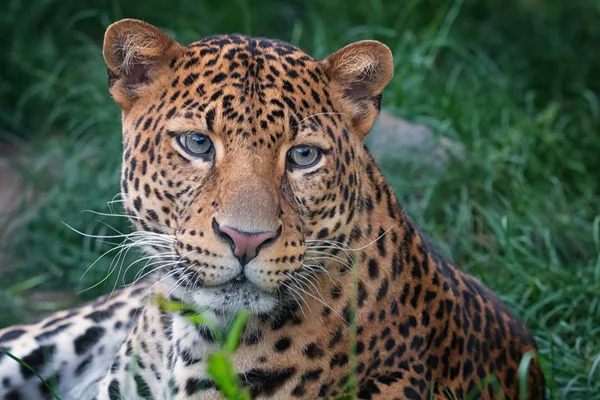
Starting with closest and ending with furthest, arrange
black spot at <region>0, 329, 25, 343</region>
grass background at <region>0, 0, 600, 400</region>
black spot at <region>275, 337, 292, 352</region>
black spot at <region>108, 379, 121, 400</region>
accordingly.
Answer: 1. black spot at <region>275, 337, 292, 352</region>
2. black spot at <region>108, 379, 121, 400</region>
3. black spot at <region>0, 329, 25, 343</region>
4. grass background at <region>0, 0, 600, 400</region>

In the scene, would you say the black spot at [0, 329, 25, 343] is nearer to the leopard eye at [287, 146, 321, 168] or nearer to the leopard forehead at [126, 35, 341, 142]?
the leopard forehead at [126, 35, 341, 142]

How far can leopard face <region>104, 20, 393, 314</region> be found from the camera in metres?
4.43

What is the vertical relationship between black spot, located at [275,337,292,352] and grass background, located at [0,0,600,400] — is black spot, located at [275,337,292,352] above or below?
below

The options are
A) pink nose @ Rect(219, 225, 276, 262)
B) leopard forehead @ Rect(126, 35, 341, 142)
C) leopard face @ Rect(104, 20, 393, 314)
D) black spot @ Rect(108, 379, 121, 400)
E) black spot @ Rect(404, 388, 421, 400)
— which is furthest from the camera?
black spot @ Rect(108, 379, 121, 400)

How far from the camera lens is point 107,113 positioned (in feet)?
30.0

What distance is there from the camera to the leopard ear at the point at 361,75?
4891 mm

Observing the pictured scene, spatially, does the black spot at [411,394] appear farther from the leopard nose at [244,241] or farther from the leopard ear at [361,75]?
the leopard ear at [361,75]

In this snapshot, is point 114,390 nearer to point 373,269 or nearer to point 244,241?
point 373,269

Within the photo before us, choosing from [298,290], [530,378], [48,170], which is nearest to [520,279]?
[530,378]

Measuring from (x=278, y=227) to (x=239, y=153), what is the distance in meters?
0.37

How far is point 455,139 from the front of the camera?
29.2 feet

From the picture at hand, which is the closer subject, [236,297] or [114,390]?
[236,297]

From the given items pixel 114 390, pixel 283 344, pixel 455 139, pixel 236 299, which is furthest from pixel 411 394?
pixel 455 139

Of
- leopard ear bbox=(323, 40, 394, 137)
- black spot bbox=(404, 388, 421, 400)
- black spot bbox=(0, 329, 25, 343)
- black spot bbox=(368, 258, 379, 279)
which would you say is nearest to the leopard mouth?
black spot bbox=(368, 258, 379, 279)
